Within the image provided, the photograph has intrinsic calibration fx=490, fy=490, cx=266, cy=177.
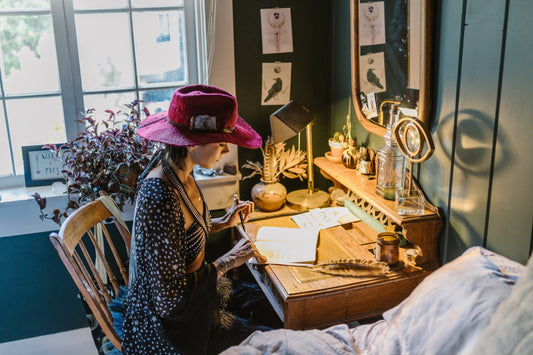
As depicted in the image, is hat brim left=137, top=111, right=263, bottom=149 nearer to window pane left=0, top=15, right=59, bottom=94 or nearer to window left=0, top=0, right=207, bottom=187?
window left=0, top=0, right=207, bottom=187

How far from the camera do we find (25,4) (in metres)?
2.41

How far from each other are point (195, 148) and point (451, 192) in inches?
38.6

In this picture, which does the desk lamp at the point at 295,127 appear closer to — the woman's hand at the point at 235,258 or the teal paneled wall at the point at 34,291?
the woman's hand at the point at 235,258

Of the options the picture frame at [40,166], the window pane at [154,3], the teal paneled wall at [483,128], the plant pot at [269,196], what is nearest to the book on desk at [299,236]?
the plant pot at [269,196]

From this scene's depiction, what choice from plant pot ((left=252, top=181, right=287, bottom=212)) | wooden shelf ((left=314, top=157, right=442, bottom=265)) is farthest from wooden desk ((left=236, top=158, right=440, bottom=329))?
plant pot ((left=252, top=181, right=287, bottom=212))

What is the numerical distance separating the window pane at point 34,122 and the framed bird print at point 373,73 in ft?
5.12

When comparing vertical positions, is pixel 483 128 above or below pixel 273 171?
above

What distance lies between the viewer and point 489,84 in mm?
→ 1614

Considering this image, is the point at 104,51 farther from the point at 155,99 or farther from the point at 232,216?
the point at 232,216

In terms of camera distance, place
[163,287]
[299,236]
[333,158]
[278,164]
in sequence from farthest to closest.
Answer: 1. [278,164]
2. [333,158]
3. [299,236]
4. [163,287]

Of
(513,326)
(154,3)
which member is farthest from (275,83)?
(513,326)

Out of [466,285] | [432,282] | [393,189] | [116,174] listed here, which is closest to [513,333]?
[466,285]

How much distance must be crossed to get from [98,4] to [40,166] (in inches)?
34.7

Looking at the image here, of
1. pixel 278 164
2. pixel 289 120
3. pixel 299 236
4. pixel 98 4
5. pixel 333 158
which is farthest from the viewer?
pixel 278 164
